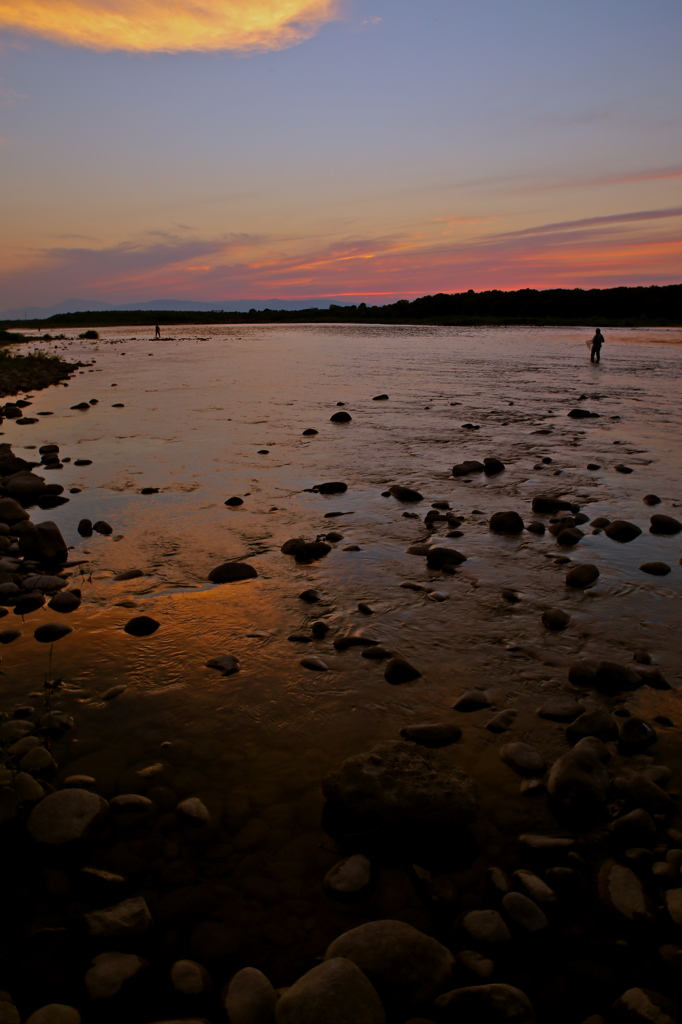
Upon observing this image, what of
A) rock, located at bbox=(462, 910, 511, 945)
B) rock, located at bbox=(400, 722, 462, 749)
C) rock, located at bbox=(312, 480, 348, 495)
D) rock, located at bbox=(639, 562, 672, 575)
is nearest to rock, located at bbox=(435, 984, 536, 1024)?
rock, located at bbox=(462, 910, 511, 945)

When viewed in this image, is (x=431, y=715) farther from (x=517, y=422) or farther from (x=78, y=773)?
(x=517, y=422)

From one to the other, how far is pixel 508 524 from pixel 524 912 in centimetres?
598

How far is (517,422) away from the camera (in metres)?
18.0

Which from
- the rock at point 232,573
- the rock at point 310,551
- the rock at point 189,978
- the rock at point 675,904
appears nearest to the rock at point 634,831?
the rock at point 675,904

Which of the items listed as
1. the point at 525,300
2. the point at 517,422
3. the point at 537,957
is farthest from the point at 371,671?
the point at 525,300

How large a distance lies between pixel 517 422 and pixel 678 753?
1487 cm

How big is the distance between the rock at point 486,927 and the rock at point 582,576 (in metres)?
4.35

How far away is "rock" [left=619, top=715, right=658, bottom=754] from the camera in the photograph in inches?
161

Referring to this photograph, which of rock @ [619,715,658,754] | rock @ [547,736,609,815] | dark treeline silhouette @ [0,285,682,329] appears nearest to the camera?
rock @ [547,736,609,815]

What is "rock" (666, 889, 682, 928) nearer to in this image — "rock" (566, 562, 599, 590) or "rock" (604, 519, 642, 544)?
"rock" (566, 562, 599, 590)

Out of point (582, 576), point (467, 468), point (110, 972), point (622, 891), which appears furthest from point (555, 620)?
point (467, 468)

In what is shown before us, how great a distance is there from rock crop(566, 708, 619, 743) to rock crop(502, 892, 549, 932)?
4.74 ft

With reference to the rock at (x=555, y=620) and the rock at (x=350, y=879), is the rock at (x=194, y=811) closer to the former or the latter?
the rock at (x=350, y=879)

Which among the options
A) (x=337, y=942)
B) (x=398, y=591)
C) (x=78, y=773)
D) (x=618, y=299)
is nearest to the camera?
(x=337, y=942)
